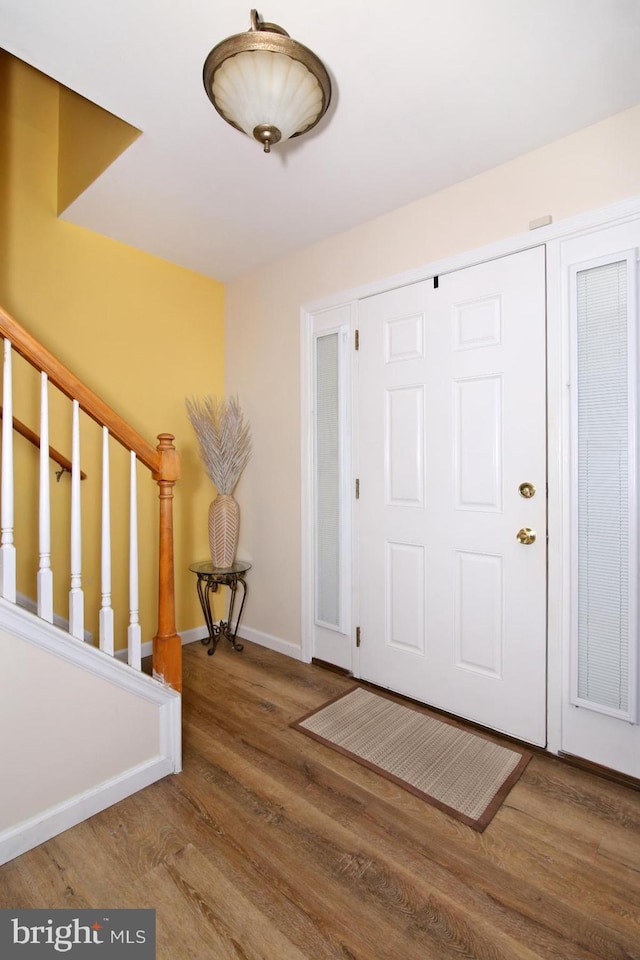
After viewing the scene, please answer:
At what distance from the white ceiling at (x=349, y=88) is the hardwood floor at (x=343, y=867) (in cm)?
249

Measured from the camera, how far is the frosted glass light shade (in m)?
1.36

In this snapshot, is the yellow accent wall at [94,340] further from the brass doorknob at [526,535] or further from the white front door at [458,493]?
the brass doorknob at [526,535]

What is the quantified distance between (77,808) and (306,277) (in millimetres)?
2730

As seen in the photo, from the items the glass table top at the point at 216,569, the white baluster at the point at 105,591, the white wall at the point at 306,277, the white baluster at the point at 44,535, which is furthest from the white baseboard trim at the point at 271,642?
the white baluster at the point at 44,535

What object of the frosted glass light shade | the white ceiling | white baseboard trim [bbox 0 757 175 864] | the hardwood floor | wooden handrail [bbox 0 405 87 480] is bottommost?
the hardwood floor

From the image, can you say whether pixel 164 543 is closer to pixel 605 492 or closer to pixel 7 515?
pixel 7 515

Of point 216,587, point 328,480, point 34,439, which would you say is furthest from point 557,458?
point 34,439

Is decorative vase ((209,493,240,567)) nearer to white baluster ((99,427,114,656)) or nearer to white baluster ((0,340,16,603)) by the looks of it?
white baluster ((99,427,114,656))

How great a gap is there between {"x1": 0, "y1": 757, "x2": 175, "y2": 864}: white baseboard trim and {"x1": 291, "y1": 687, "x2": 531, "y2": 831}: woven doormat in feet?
2.15

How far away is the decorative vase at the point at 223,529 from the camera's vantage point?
9.57 ft

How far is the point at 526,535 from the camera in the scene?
77.7 inches

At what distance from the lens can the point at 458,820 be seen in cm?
158

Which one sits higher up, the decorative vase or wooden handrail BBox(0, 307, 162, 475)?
wooden handrail BBox(0, 307, 162, 475)

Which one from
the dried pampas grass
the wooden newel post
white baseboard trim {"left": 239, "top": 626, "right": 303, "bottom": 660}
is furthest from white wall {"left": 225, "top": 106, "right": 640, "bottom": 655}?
the wooden newel post
